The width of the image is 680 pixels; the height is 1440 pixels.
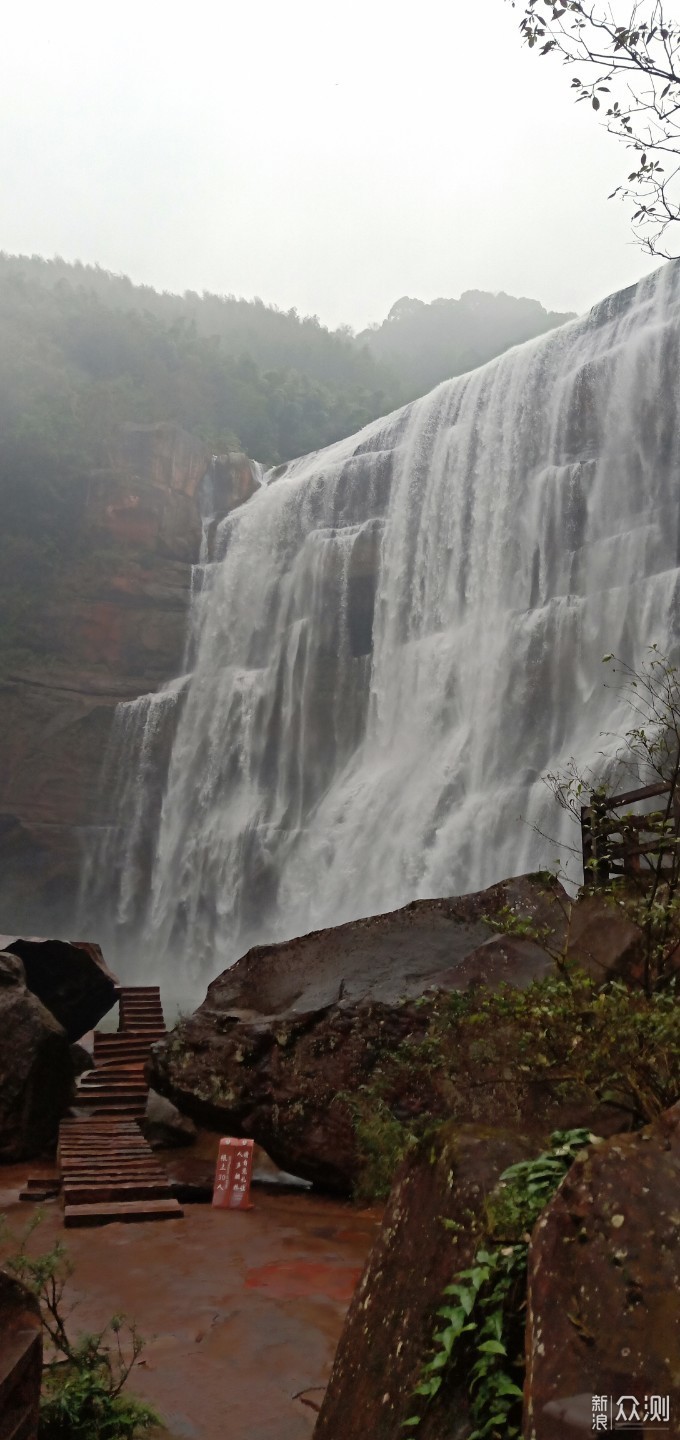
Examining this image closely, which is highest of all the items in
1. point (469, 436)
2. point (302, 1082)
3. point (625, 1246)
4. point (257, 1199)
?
point (469, 436)

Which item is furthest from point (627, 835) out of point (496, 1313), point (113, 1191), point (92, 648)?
point (92, 648)

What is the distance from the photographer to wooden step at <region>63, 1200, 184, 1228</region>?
25.2ft

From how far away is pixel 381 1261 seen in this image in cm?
346

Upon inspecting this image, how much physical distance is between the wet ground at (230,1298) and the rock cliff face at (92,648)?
2171cm

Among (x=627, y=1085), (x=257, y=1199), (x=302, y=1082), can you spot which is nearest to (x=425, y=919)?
(x=302, y=1082)

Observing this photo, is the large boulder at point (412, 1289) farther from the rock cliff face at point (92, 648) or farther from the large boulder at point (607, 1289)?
the rock cliff face at point (92, 648)

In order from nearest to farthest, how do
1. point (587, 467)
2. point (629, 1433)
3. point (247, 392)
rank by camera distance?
point (629, 1433) → point (587, 467) → point (247, 392)

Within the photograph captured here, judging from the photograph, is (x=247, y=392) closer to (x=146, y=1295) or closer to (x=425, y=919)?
(x=425, y=919)

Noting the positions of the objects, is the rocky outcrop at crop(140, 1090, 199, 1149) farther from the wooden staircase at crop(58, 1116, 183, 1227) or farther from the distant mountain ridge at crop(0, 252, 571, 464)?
the distant mountain ridge at crop(0, 252, 571, 464)

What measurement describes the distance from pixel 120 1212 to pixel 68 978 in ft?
25.4

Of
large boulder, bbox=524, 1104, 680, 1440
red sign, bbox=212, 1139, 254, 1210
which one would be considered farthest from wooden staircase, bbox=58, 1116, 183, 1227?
large boulder, bbox=524, 1104, 680, 1440

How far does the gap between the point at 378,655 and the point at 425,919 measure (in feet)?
53.9

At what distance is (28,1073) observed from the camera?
33.8ft

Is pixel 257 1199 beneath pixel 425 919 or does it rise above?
beneath
